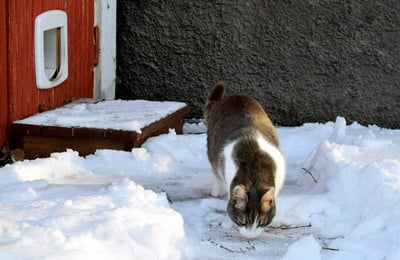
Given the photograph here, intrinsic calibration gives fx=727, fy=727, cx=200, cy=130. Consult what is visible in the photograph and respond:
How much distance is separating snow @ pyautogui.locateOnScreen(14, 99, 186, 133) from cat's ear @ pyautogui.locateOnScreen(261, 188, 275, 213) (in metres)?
1.47

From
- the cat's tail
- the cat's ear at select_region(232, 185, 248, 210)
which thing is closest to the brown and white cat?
the cat's ear at select_region(232, 185, 248, 210)

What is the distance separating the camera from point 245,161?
3.74 meters

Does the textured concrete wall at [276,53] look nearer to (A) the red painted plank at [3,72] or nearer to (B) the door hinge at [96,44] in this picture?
(B) the door hinge at [96,44]

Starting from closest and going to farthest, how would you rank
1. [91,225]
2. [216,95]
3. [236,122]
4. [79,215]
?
[91,225]
[79,215]
[236,122]
[216,95]

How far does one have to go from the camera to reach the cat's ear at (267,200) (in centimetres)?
345

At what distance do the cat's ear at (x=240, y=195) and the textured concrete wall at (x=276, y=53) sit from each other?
3041 millimetres

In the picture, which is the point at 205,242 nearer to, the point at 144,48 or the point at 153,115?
the point at 153,115

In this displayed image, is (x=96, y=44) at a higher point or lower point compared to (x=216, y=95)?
higher

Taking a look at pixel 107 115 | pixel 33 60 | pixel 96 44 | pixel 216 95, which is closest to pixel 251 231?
pixel 216 95

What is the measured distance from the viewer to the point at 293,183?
4.69 m

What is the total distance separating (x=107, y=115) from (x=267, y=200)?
6.43ft

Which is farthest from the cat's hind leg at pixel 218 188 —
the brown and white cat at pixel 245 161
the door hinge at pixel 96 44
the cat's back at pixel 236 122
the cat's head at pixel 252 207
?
the door hinge at pixel 96 44

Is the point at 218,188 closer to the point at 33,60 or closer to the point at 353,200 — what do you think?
the point at 353,200

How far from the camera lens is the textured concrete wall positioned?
6301mm
